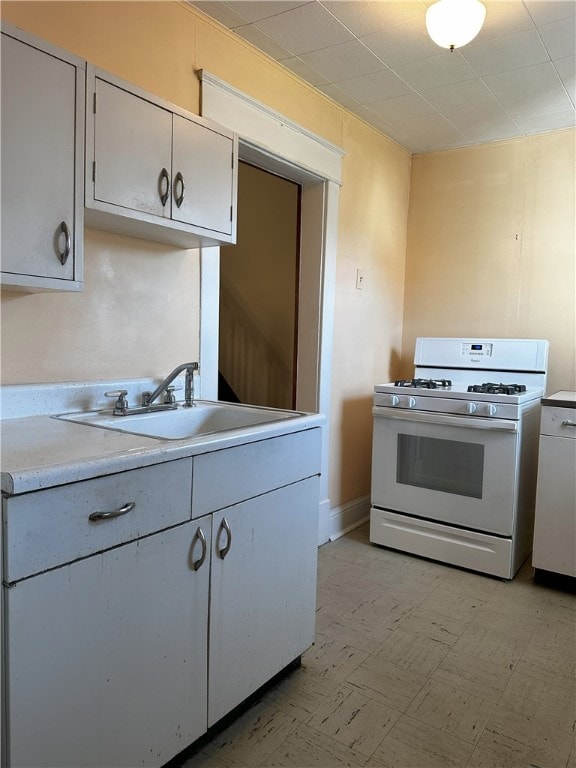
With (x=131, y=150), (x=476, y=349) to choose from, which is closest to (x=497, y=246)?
(x=476, y=349)

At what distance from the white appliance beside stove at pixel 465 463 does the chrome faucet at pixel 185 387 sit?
127 centimetres

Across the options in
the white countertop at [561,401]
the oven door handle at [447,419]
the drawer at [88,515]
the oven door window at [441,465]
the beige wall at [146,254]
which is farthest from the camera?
the oven door window at [441,465]

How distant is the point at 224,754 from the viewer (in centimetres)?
148

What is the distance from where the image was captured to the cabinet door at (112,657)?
1031mm

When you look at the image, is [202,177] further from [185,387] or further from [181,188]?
[185,387]

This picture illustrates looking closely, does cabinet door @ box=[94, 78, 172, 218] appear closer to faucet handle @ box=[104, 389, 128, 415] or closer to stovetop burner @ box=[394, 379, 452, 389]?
faucet handle @ box=[104, 389, 128, 415]

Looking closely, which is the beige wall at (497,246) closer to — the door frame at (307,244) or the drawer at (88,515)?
the door frame at (307,244)

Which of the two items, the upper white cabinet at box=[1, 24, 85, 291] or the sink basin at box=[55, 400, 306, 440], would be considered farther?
the sink basin at box=[55, 400, 306, 440]

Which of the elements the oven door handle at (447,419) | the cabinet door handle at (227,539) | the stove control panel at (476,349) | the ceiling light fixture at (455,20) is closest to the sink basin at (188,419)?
the cabinet door handle at (227,539)

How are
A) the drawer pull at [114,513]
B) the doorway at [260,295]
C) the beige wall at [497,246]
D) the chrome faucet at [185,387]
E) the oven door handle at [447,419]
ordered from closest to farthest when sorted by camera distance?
→ the drawer pull at [114,513] < the chrome faucet at [185,387] < the oven door handle at [447,419] < the beige wall at [497,246] < the doorway at [260,295]

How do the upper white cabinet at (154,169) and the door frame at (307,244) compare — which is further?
the door frame at (307,244)

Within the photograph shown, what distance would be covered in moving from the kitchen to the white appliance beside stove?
27 centimetres

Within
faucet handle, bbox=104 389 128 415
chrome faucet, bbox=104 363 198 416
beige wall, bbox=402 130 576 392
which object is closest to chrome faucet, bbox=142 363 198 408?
chrome faucet, bbox=104 363 198 416

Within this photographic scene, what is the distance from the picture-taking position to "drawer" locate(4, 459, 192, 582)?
995 mm
